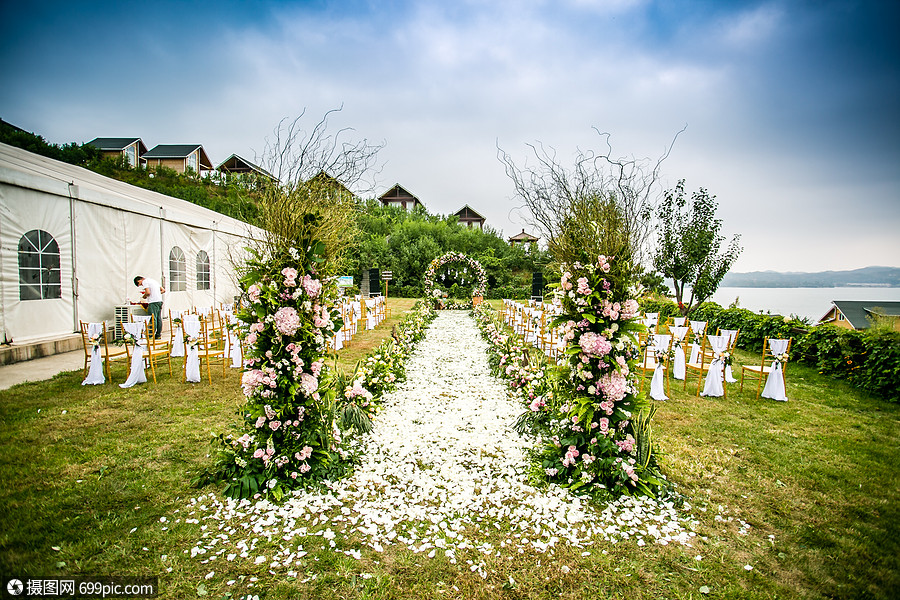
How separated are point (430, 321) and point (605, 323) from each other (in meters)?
11.9

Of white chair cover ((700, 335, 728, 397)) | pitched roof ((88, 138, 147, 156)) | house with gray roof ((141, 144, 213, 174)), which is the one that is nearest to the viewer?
white chair cover ((700, 335, 728, 397))

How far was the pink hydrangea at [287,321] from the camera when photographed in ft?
10.1

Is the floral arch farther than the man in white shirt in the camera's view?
Yes

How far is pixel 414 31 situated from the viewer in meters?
8.19

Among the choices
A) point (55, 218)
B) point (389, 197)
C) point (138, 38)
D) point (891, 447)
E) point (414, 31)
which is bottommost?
point (891, 447)

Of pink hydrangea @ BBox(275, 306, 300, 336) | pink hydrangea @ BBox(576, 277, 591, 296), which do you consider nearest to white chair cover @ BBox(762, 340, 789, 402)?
pink hydrangea @ BBox(576, 277, 591, 296)

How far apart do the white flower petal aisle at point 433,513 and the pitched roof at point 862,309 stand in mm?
11470

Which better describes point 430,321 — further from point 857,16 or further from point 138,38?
point 857,16

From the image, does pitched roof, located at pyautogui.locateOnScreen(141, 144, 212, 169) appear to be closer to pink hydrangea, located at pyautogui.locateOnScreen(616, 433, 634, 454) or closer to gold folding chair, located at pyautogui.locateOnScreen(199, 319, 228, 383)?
gold folding chair, located at pyautogui.locateOnScreen(199, 319, 228, 383)

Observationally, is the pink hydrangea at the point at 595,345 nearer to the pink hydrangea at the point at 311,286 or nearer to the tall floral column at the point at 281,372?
the tall floral column at the point at 281,372

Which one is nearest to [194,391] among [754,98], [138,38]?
[138,38]

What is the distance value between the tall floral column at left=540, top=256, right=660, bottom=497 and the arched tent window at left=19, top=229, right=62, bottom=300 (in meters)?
9.80

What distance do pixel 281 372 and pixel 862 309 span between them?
15.0 m

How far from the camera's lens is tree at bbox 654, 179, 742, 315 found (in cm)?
1261
